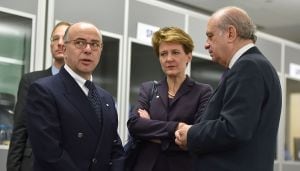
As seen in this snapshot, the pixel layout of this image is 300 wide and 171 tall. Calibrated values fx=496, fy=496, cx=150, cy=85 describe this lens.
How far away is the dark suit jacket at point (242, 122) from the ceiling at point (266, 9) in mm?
5750

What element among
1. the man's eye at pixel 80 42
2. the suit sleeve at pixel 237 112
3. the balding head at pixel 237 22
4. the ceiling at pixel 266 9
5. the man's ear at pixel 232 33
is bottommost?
the suit sleeve at pixel 237 112

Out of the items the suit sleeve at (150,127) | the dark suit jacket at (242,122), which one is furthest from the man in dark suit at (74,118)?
the dark suit jacket at (242,122)

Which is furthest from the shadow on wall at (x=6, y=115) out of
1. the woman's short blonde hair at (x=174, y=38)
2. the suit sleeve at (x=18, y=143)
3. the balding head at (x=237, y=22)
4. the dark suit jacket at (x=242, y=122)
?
the balding head at (x=237, y=22)

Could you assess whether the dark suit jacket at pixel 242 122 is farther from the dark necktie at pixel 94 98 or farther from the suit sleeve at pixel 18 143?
the suit sleeve at pixel 18 143

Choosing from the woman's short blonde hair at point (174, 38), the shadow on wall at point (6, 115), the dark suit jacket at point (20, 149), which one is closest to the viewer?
the woman's short blonde hair at point (174, 38)

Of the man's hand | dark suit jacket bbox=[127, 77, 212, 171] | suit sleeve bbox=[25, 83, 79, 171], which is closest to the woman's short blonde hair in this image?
dark suit jacket bbox=[127, 77, 212, 171]

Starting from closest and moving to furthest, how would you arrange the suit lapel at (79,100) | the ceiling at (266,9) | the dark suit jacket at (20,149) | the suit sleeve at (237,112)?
the suit sleeve at (237,112) → the suit lapel at (79,100) → the dark suit jacket at (20,149) → the ceiling at (266,9)

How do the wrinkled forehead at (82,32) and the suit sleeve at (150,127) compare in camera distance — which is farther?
the suit sleeve at (150,127)

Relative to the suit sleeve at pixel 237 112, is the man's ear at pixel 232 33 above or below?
above

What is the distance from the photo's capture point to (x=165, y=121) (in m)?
2.59

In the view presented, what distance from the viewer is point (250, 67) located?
2080mm

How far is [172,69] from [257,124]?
774 millimetres

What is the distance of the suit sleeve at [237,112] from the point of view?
6.66 feet

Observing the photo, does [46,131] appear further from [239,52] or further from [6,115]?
[6,115]
